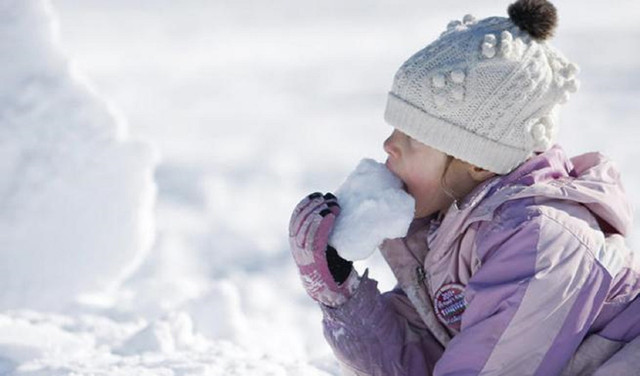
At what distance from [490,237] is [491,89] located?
35 cm

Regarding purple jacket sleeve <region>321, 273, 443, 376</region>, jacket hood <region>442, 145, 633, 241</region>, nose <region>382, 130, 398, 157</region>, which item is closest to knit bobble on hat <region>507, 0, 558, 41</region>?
jacket hood <region>442, 145, 633, 241</region>

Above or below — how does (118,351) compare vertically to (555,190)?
above

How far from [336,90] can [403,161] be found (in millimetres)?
15390

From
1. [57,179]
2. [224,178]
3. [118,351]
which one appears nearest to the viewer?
[118,351]

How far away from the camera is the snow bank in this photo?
15.2 ft

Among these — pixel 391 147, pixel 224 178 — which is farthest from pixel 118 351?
pixel 224 178

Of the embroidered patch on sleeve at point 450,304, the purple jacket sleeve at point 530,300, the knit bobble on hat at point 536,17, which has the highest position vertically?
the knit bobble on hat at point 536,17

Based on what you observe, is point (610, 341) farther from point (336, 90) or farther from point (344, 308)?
point (336, 90)

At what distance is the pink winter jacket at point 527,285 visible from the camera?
6.27 feet

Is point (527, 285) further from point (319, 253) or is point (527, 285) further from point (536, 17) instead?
point (536, 17)

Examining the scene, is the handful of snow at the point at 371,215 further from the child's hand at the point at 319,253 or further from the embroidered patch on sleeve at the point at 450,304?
the embroidered patch on sleeve at the point at 450,304

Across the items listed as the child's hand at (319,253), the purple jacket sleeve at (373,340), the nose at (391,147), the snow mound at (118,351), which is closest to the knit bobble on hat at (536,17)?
the nose at (391,147)

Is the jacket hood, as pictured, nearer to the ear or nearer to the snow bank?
the ear

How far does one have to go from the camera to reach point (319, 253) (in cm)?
216
